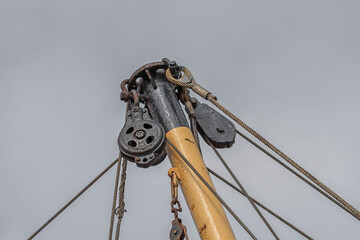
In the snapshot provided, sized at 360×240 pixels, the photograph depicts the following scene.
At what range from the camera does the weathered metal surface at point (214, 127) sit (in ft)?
15.0

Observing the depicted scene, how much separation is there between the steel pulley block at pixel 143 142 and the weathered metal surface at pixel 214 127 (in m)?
0.66

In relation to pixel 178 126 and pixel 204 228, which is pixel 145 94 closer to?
pixel 178 126

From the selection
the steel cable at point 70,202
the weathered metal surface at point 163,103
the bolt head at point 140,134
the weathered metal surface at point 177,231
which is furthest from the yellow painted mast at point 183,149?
the steel cable at point 70,202

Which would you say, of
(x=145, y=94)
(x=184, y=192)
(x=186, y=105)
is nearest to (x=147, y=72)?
(x=145, y=94)

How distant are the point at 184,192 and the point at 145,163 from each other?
429 millimetres

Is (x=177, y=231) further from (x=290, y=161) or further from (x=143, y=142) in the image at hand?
(x=290, y=161)

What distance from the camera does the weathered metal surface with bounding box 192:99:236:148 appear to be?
15.0ft

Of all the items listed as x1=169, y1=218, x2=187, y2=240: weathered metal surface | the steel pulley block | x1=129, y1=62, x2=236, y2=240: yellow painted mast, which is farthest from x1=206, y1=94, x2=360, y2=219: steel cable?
x1=169, y1=218, x2=187, y2=240: weathered metal surface

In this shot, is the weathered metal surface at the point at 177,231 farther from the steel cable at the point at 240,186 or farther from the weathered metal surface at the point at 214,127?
the weathered metal surface at the point at 214,127

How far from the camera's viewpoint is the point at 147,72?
181 inches

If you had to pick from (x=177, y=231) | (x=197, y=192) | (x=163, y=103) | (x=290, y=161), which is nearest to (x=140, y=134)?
(x=163, y=103)

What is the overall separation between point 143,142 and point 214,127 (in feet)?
3.19

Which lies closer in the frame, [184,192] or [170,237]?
[170,237]

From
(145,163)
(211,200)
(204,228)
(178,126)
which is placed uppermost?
(178,126)
